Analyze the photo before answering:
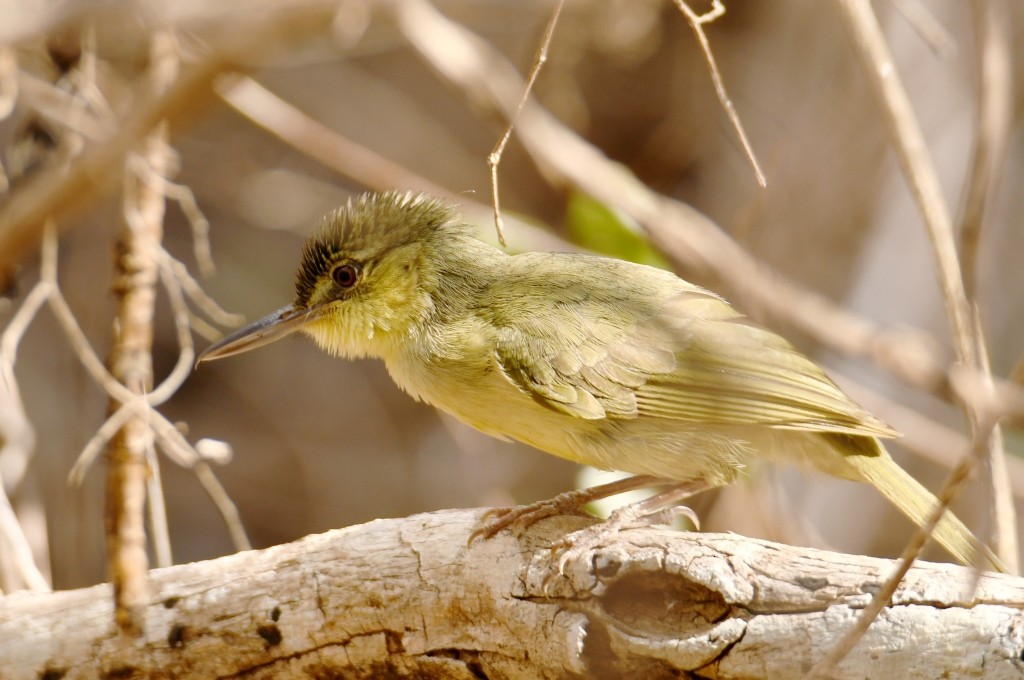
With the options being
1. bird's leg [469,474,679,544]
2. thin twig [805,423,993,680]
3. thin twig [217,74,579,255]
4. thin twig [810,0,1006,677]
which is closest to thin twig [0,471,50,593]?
bird's leg [469,474,679,544]

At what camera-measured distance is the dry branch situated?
7.32 feet

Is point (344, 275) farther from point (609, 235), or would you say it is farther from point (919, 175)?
point (919, 175)

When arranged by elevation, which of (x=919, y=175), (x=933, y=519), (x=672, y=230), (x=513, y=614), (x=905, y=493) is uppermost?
(x=672, y=230)

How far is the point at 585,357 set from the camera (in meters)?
3.14

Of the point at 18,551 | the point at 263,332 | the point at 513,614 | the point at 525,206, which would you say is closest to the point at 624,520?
the point at 513,614

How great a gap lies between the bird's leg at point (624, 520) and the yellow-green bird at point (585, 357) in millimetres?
21

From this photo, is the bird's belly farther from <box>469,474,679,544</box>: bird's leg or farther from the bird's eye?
the bird's eye

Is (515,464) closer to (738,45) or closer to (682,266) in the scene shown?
(682,266)

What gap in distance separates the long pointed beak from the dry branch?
786 mm

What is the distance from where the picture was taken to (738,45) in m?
6.18

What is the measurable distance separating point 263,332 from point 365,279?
369mm

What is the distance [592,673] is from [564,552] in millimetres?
308

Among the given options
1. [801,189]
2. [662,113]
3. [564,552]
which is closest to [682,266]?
[801,189]

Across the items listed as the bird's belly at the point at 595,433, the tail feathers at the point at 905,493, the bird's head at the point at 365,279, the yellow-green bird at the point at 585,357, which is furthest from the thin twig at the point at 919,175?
the bird's head at the point at 365,279
